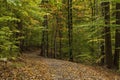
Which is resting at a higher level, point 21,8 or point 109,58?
point 21,8

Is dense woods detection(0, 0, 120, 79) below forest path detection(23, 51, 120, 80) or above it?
above

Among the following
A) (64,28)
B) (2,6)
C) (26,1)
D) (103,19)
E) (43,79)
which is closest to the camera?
(43,79)

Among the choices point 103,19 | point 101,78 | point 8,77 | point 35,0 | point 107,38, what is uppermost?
point 35,0

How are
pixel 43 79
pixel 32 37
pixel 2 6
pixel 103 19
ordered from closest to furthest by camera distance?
1. pixel 43 79
2. pixel 2 6
3. pixel 103 19
4. pixel 32 37

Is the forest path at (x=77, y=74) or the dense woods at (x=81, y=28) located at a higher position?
the dense woods at (x=81, y=28)

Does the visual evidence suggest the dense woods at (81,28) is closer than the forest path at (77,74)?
No

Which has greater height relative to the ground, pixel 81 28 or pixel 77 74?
pixel 81 28

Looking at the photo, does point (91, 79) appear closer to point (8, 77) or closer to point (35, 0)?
point (8, 77)

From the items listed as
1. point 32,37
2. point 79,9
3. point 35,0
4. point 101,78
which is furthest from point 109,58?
point 32,37

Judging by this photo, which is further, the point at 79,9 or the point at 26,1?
the point at 79,9

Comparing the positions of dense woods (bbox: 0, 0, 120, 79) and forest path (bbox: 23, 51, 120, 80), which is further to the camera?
dense woods (bbox: 0, 0, 120, 79)

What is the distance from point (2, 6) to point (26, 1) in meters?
1.42

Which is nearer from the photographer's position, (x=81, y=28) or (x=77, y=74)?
(x=77, y=74)

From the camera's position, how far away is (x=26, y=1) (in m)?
11.8
